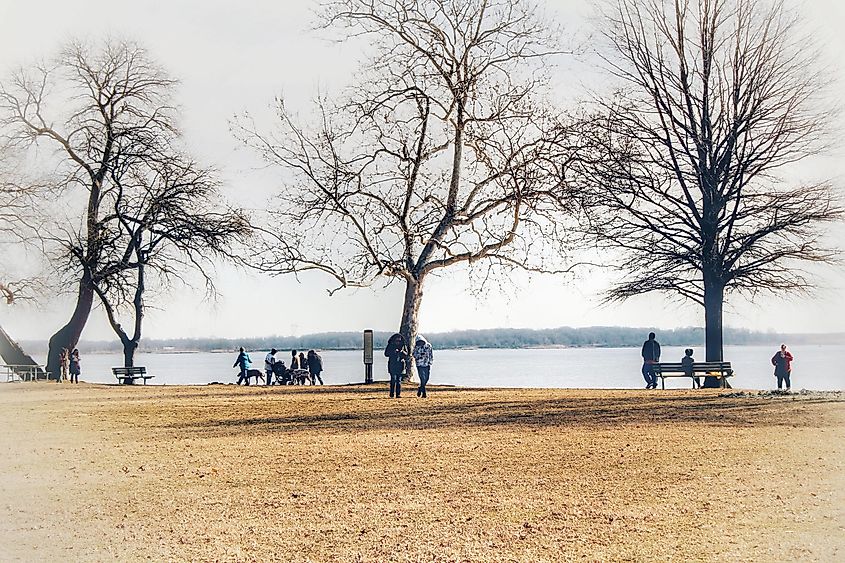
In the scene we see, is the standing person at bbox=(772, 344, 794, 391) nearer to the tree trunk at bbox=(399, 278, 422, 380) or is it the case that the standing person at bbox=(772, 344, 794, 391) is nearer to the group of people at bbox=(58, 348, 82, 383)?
the tree trunk at bbox=(399, 278, 422, 380)

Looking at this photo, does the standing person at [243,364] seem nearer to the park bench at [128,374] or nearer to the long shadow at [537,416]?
the park bench at [128,374]

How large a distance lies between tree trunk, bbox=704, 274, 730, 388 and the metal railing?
72.6 feet

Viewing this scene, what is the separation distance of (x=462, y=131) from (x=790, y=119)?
369 inches

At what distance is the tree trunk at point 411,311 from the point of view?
30.5 meters

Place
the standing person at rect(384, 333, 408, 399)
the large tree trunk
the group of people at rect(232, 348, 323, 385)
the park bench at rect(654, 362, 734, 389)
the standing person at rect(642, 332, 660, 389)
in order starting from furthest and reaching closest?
1. the group of people at rect(232, 348, 323, 385)
2. the large tree trunk
3. the standing person at rect(642, 332, 660, 389)
4. the park bench at rect(654, 362, 734, 389)
5. the standing person at rect(384, 333, 408, 399)

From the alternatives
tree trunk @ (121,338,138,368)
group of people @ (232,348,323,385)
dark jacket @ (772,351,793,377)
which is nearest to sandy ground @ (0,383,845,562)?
dark jacket @ (772,351,793,377)

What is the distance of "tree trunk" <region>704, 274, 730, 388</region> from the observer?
28562 mm

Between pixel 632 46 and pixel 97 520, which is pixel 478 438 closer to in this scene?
pixel 97 520

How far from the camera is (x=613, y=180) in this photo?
28.0 m

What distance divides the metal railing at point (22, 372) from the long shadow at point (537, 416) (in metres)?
17.0

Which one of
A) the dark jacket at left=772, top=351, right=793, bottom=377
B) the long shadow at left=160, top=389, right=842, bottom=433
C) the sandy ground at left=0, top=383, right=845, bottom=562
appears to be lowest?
the sandy ground at left=0, top=383, right=845, bottom=562

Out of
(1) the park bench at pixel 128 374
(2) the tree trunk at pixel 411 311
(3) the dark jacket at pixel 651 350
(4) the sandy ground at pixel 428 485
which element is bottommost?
(4) the sandy ground at pixel 428 485

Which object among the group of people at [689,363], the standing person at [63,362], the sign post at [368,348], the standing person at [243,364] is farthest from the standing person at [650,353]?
the standing person at [63,362]

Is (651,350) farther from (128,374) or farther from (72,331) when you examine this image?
(72,331)
